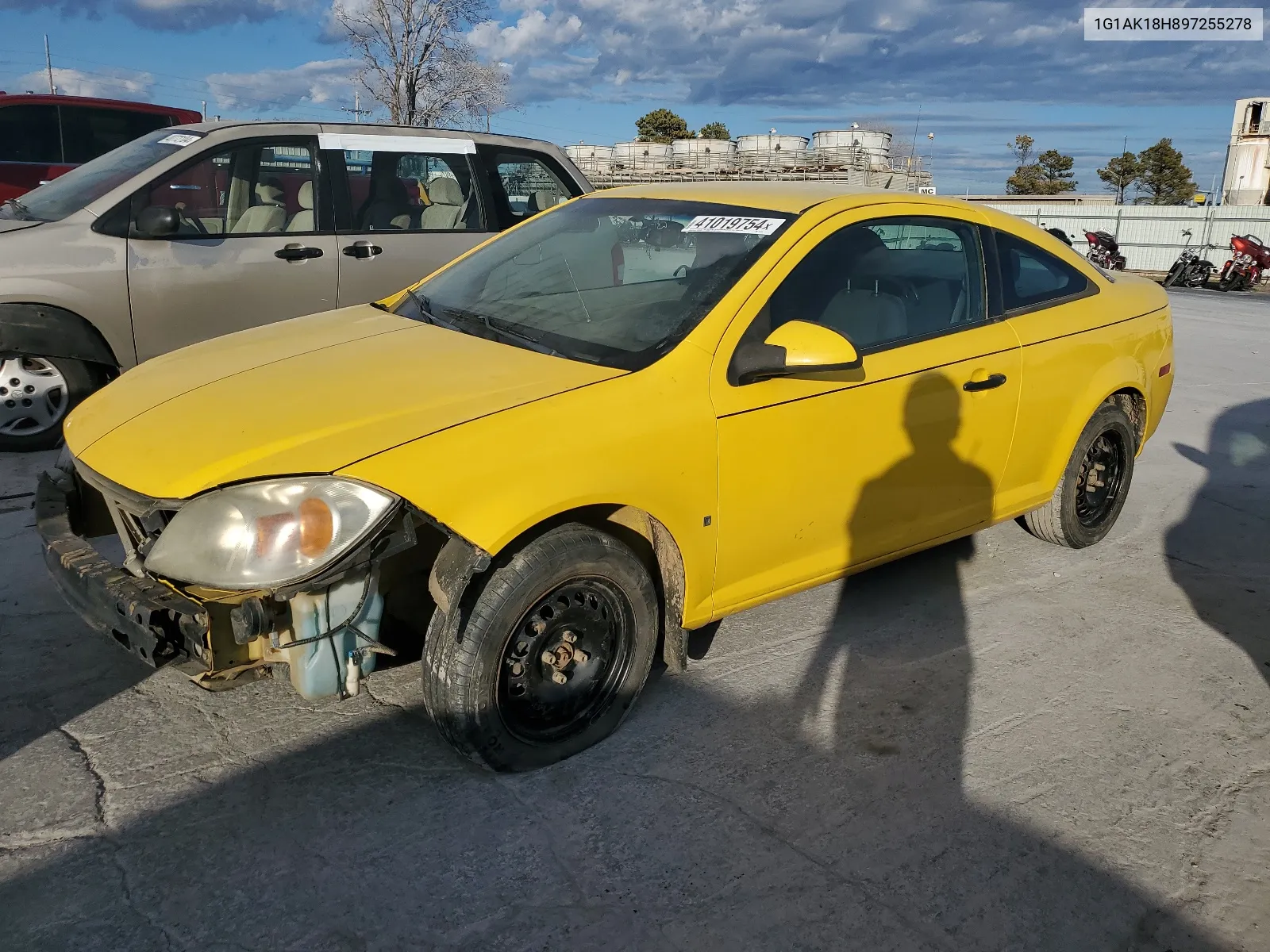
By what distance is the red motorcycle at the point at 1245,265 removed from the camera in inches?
809

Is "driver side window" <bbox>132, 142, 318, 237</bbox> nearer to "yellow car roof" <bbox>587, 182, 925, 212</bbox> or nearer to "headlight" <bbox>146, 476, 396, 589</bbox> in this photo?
"yellow car roof" <bbox>587, 182, 925, 212</bbox>

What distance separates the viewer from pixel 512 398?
285 cm

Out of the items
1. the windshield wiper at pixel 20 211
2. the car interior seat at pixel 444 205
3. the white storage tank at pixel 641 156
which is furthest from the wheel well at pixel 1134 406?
the white storage tank at pixel 641 156

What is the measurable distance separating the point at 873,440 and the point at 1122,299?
2074 mm

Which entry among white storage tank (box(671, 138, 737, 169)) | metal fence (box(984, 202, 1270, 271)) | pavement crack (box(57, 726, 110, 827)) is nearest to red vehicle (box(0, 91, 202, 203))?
pavement crack (box(57, 726, 110, 827))

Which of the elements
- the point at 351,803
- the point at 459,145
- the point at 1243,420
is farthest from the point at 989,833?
the point at 1243,420

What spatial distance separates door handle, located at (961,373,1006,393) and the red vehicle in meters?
10.1

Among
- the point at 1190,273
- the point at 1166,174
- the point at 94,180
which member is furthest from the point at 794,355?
the point at 1166,174

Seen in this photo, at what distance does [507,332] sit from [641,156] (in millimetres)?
40904

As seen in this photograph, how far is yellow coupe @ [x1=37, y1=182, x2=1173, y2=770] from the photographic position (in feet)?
8.48

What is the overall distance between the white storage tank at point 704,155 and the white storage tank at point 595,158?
2.74 metres

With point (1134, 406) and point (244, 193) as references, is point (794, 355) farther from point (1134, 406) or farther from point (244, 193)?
point (244, 193)

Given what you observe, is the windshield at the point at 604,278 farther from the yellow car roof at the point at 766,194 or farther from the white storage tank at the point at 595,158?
the white storage tank at the point at 595,158

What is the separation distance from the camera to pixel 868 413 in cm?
351
